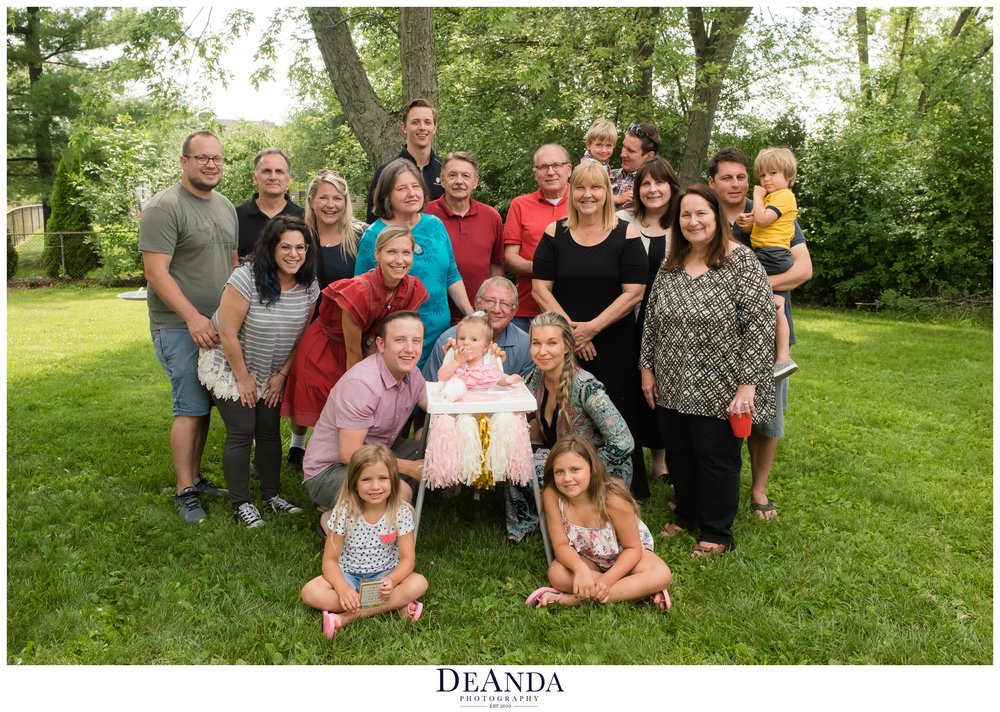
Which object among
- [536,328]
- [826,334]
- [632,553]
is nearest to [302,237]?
[536,328]

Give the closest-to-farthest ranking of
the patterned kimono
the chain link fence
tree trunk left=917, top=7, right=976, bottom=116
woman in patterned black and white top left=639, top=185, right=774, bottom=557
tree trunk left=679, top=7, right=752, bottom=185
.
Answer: woman in patterned black and white top left=639, top=185, right=774, bottom=557 → the patterned kimono → tree trunk left=679, top=7, right=752, bottom=185 → tree trunk left=917, top=7, right=976, bottom=116 → the chain link fence

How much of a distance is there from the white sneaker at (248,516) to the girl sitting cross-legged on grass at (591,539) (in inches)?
62.0

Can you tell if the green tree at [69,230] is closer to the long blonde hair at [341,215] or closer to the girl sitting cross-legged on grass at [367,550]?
the long blonde hair at [341,215]

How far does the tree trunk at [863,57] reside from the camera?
15396 mm

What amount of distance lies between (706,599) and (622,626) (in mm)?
460

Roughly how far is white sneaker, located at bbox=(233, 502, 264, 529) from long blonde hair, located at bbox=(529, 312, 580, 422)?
5.53 feet

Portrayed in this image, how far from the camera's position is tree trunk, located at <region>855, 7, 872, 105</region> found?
15.4 metres

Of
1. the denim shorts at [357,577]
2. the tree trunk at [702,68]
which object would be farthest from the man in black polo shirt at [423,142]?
the tree trunk at [702,68]

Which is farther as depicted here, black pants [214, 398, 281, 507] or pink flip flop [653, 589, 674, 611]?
black pants [214, 398, 281, 507]

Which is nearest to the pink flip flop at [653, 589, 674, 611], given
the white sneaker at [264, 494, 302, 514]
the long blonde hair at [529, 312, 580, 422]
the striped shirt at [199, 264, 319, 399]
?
the long blonde hair at [529, 312, 580, 422]

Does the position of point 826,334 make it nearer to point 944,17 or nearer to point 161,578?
point 161,578

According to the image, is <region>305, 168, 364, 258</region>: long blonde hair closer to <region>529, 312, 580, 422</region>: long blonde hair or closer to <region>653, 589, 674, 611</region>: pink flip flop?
<region>529, 312, 580, 422</region>: long blonde hair
